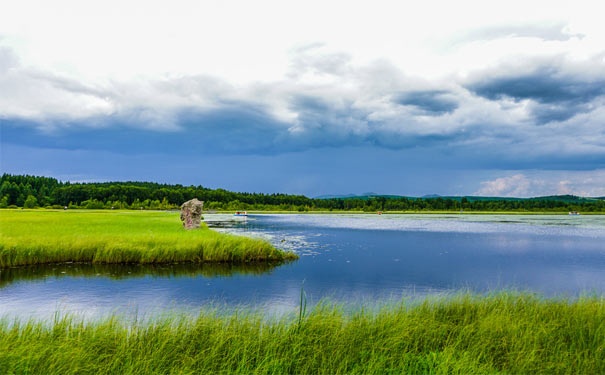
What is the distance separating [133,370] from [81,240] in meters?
20.3

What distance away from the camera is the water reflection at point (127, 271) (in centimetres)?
1909

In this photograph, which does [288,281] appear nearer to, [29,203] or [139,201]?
[29,203]

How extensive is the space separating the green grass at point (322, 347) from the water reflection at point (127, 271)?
11570 millimetres

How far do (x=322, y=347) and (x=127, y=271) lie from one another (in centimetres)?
1636

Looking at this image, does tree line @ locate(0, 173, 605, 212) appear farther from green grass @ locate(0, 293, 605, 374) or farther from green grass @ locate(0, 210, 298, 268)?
green grass @ locate(0, 293, 605, 374)

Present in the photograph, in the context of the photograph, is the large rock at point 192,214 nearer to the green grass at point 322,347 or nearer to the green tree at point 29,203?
the green grass at point 322,347

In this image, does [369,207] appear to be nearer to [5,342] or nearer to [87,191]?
[87,191]

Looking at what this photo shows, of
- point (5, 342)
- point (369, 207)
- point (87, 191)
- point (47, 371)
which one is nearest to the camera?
point (47, 371)

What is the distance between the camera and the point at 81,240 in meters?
24.1

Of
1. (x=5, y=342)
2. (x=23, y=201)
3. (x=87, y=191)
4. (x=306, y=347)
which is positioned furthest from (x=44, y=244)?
(x=87, y=191)

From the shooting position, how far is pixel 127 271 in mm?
20797

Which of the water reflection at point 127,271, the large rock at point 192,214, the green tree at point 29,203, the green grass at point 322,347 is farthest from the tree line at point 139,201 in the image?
the green grass at point 322,347

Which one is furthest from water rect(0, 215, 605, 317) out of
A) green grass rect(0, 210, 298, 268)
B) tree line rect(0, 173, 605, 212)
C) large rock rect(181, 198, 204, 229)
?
tree line rect(0, 173, 605, 212)

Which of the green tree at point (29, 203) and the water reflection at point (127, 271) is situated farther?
the green tree at point (29, 203)
